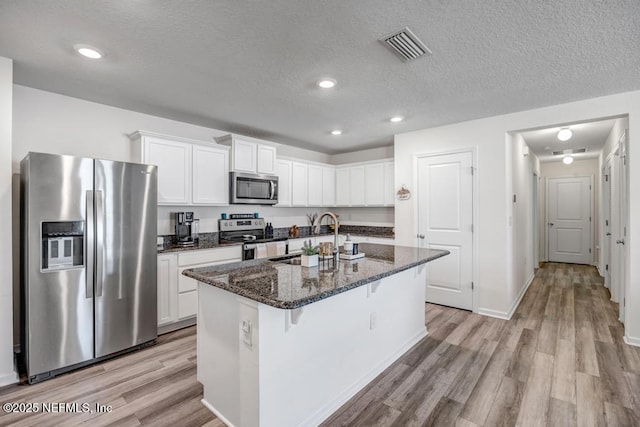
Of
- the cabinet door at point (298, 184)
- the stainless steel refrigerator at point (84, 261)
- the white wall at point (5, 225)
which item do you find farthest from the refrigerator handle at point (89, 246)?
the cabinet door at point (298, 184)

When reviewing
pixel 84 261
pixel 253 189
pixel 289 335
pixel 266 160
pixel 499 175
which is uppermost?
pixel 266 160

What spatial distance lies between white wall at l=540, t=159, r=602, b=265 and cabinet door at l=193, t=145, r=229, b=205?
7.34 m

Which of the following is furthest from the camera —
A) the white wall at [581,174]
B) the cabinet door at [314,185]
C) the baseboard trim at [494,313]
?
the white wall at [581,174]

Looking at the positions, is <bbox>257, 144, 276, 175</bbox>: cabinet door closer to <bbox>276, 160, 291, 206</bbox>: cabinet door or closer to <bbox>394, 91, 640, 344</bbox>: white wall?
<bbox>276, 160, 291, 206</bbox>: cabinet door

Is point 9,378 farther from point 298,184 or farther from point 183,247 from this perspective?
point 298,184

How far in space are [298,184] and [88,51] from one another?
3.37 m

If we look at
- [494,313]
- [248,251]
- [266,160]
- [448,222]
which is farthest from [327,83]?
[494,313]

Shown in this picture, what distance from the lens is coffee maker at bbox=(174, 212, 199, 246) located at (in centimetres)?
378

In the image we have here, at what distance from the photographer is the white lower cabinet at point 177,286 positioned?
3224mm

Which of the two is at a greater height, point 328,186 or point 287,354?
point 328,186

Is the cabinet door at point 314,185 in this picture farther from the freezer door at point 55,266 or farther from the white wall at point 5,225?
the white wall at point 5,225

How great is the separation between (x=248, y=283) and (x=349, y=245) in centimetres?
100

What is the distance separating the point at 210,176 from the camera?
3.95 metres

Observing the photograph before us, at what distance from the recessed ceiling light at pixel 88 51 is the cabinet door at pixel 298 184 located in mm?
3124
